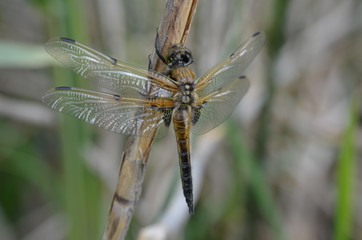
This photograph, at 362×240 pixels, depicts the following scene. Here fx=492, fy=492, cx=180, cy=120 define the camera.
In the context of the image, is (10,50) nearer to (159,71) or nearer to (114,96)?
(114,96)

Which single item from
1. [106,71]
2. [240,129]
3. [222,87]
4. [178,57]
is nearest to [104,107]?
[106,71]

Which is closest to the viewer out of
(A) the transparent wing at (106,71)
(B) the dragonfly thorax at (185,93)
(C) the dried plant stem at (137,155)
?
(C) the dried plant stem at (137,155)

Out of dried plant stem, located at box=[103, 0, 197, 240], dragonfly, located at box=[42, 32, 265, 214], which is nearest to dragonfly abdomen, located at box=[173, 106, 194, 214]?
dragonfly, located at box=[42, 32, 265, 214]

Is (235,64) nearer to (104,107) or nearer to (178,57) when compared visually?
(178,57)

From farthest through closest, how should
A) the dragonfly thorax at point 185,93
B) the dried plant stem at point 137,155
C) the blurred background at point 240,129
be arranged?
the blurred background at point 240,129, the dragonfly thorax at point 185,93, the dried plant stem at point 137,155

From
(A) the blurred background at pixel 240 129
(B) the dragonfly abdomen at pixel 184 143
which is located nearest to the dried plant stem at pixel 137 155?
(B) the dragonfly abdomen at pixel 184 143

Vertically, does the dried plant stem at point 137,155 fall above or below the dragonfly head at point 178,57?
below

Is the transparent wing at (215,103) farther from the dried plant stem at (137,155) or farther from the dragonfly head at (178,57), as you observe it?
the dried plant stem at (137,155)

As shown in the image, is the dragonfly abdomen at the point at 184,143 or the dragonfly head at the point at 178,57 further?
the dragonfly abdomen at the point at 184,143
